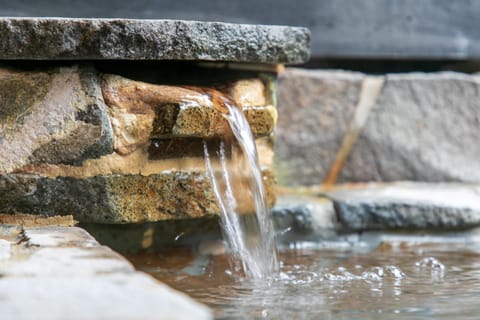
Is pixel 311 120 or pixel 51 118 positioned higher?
pixel 311 120

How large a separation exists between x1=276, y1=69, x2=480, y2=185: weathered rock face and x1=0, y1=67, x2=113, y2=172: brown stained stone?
119 cm

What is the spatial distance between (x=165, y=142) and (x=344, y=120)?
3.73ft

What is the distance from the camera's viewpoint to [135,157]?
2156 mm

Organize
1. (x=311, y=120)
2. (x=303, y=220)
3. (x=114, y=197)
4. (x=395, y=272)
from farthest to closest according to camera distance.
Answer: (x=311, y=120) → (x=303, y=220) → (x=395, y=272) → (x=114, y=197)

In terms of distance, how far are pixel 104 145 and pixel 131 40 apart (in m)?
0.27

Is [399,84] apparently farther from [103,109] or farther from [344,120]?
[103,109]

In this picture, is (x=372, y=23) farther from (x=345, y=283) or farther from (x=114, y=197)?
(x=114, y=197)

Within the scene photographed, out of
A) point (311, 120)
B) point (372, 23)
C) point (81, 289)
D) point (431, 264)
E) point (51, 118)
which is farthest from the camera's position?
point (372, 23)

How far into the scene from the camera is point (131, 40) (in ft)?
6.64

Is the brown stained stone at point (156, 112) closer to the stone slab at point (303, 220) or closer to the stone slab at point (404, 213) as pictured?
the stone slab at point (303, 220)

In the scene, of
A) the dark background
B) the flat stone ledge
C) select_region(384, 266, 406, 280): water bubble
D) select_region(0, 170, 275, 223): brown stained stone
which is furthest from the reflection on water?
the dark background

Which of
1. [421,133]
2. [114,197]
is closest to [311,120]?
[421,133]

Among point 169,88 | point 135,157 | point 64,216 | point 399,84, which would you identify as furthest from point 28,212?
point 399,84

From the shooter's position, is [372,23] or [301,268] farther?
[372,23]
